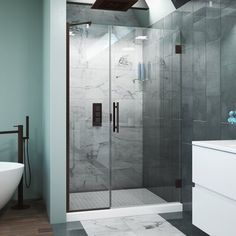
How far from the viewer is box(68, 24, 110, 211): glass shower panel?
3.54 m

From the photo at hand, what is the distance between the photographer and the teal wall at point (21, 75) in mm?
4094

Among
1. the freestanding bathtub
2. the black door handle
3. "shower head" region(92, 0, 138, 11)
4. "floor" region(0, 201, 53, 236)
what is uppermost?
"shower head" region(92, 0, 138, 11)

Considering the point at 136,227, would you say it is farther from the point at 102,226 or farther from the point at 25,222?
the point at 25,222

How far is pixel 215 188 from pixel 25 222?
196 cm

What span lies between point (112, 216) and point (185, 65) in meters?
1.82

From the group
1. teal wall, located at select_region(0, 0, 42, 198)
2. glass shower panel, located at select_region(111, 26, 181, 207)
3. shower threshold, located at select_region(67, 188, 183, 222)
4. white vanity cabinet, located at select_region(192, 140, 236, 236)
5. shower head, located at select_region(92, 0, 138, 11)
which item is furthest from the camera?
teal wall, located at select_region(0, 0, 42, 198)

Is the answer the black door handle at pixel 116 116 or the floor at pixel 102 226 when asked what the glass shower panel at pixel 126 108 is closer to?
the black door handle at pixel 116 116

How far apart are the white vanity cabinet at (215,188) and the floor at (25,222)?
4.60 feet

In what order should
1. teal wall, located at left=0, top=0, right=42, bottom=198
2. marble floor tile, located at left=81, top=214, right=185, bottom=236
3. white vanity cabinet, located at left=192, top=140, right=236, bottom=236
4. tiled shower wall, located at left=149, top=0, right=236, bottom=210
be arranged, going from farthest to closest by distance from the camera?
teal wall, located at left=0, top=0, right=42, bottom=198 < marble floor tile, located at left=81, top=214, right=185, bottom=236 < tiled shower wall, located at left=149, top=0, right=236, bottom=210 < white vanity cabinet, located at left=192, top=140, right=236, bottom=236

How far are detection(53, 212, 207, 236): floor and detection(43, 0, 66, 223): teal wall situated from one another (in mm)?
255

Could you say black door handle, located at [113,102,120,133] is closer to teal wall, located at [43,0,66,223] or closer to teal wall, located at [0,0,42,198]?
teal wall, located at [43,0,66,223]

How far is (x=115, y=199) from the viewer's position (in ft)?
12.2

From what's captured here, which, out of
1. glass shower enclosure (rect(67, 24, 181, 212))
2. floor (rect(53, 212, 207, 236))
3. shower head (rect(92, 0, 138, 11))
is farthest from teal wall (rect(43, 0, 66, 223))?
shower head (rect(92, 0, 138, 11))

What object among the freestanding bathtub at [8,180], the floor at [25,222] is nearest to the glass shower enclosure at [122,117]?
the floor at [25,222]
